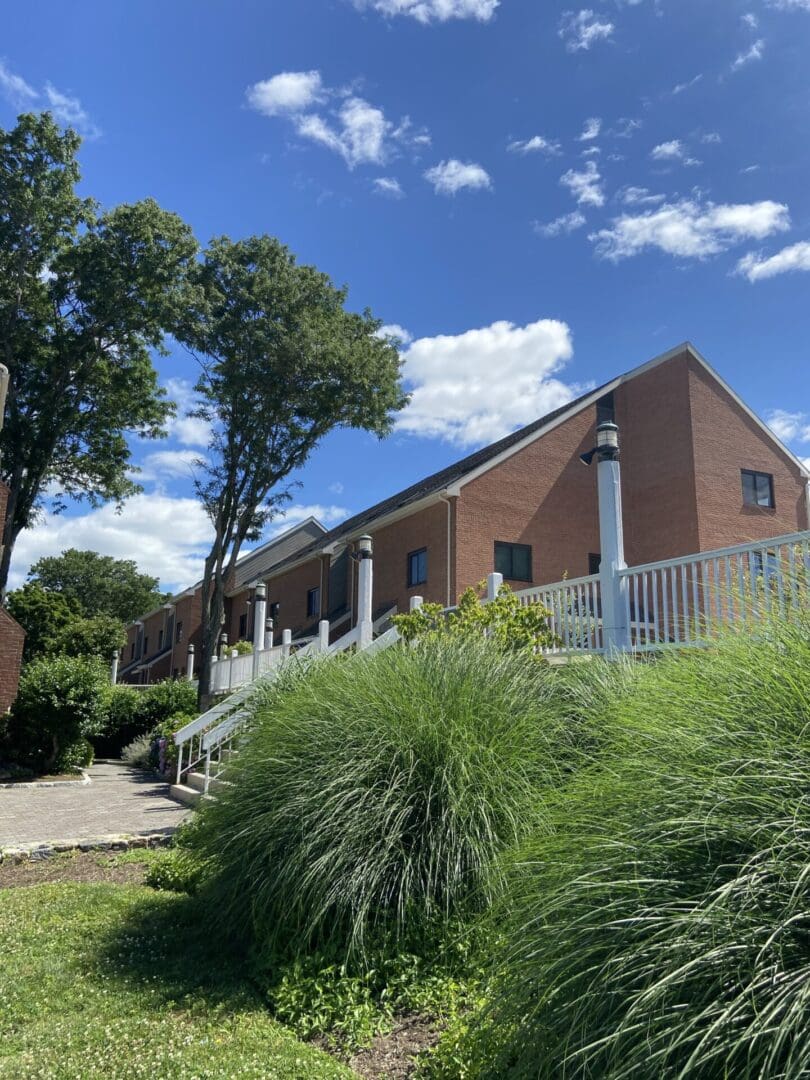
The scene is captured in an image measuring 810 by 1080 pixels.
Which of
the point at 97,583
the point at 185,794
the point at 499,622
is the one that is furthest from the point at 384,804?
the point at 97,583

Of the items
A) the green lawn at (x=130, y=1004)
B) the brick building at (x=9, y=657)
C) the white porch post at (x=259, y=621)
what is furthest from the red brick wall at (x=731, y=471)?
the green lawn at (x=130, y=1004)

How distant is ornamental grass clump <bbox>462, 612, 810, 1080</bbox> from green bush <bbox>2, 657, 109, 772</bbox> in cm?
1444

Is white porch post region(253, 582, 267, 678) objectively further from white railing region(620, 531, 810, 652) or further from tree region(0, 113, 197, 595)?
white railing region(620, 531, 810, 652)

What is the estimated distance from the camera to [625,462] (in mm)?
22141

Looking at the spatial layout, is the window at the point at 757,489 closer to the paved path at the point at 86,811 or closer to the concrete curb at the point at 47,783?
the paved path at the point at 86,811

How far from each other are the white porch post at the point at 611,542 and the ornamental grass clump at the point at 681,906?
4.86 metres

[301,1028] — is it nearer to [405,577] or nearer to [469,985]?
[469,985]

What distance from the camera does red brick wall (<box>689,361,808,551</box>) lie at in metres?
20.3

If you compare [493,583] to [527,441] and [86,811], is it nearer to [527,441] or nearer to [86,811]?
[86,811]

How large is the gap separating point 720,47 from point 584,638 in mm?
8008

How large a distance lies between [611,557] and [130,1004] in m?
5.85

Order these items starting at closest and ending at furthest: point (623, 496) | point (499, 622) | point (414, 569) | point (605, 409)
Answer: point (499, 622) < point (414, 569) < point (623, 496) < point (605, 409)

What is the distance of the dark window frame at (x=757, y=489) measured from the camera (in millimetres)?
21094

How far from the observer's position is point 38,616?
104ft
